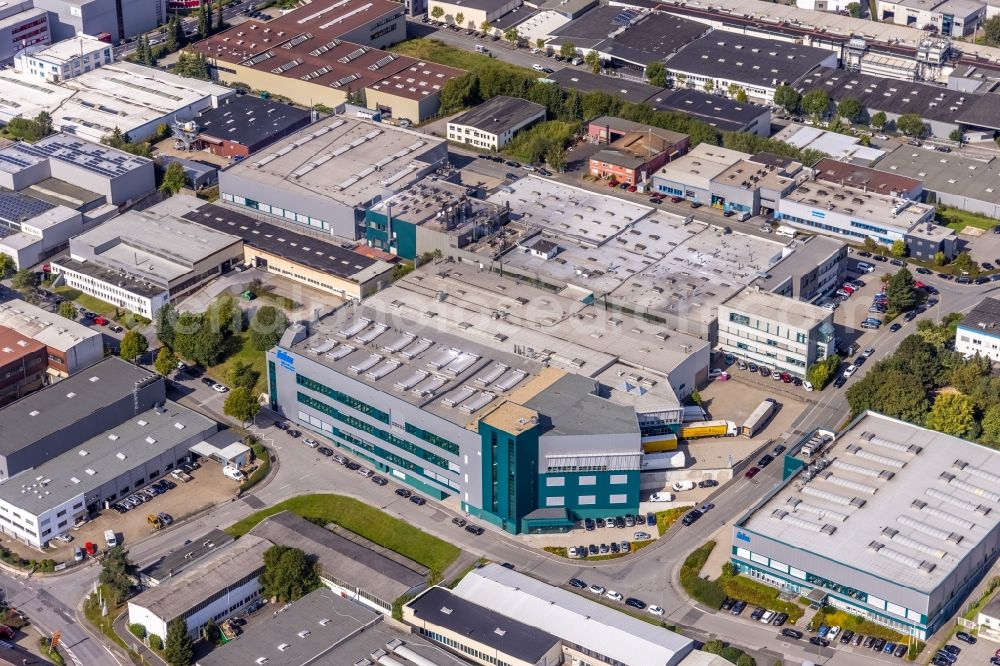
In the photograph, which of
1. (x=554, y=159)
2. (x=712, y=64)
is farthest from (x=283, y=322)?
(x=712, y=64)

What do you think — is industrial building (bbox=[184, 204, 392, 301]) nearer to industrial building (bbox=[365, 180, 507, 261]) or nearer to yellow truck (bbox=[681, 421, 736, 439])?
industrial building (bbox=[365, 180, 507, 261])

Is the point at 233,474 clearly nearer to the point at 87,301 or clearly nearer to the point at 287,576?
the point at 287,576

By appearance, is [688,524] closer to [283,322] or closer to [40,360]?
[283,322]

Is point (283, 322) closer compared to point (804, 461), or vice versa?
point (804, 461)

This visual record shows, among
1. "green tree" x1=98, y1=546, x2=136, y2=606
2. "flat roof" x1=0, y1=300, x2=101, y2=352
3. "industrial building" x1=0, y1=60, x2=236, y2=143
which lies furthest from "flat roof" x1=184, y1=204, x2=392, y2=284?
"green tree" x1=98, y1=546, x2=136, y2=606

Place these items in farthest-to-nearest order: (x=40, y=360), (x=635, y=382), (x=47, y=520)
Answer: (x=40, y=360) → (x=635, y=382) → (x=47, y=520)

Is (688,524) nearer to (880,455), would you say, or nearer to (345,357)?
(880,455)

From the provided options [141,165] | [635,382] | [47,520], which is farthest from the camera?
[141,165]

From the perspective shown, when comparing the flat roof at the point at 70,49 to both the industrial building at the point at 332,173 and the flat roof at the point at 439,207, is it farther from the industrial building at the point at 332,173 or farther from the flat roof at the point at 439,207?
the flat roof at the point at 439,207
